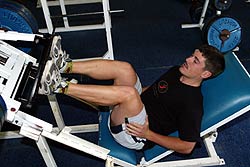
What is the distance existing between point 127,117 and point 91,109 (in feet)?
2.79

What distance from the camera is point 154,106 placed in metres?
1.78

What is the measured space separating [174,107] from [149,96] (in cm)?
22

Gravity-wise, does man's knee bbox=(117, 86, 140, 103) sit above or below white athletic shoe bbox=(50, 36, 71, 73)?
below

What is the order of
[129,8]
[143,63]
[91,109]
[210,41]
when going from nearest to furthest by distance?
[91,109]
[210,41]
[143,63]
[129,8]

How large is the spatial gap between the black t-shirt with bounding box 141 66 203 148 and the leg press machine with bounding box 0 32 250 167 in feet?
0.30

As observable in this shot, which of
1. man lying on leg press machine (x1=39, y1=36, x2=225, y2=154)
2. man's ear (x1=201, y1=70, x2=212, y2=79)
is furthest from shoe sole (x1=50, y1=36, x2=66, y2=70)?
man's ear (x1=201, y1=70, x2=212, y2=79)

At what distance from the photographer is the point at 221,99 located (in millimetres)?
1636

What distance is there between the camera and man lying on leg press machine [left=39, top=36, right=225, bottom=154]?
1.54m

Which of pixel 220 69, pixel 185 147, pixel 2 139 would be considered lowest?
pixel 2 139

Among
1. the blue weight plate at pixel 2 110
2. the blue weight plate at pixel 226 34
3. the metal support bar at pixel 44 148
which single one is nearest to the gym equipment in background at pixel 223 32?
the blue weight plate at pixel 226 34

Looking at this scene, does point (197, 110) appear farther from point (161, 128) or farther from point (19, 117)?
point (19, 117)

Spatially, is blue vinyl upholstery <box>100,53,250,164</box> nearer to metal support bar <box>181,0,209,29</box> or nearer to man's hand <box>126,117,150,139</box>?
man's hand <box>126,117,150,139</box>

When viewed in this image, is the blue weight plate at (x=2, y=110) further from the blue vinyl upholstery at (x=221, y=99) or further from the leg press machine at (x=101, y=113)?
the blue vinyl upholstery at (x=221, y=99)

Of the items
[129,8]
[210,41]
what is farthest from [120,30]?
[210,41]
